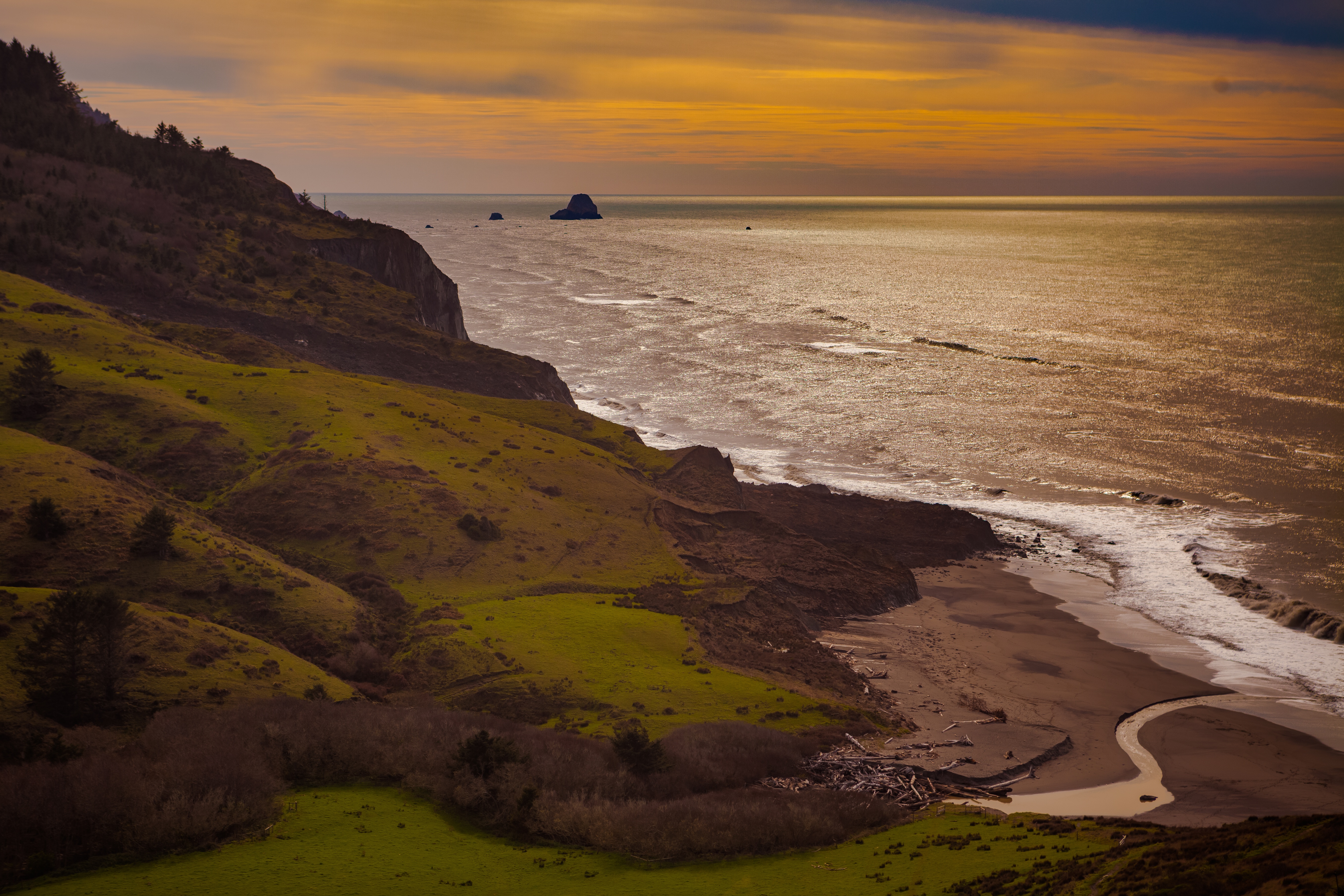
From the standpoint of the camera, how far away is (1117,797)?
85.4ft

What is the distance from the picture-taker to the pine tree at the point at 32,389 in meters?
35.0

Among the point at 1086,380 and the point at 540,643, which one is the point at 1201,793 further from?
the point at 1086,380

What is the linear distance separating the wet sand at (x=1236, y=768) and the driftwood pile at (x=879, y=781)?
16.4 feet

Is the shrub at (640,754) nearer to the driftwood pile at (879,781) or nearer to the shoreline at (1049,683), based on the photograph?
the driftwood pile at (879,781)

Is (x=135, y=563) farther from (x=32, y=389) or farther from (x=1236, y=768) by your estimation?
(x=1236, y=768)

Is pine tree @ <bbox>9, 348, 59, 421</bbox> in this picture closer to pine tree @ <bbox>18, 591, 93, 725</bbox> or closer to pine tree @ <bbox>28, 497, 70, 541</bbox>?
pine tree @ <bbox>28, 497, 70, 541</bbox>

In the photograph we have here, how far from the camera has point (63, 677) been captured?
2092 cm

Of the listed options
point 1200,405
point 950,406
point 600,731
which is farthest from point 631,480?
point 1200,405

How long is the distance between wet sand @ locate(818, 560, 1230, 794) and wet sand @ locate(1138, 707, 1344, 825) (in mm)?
1216

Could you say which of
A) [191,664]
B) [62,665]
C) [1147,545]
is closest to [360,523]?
Answer: [191,664]

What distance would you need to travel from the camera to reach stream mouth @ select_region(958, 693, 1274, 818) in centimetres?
2425

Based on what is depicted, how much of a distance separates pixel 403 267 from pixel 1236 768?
67920 mm

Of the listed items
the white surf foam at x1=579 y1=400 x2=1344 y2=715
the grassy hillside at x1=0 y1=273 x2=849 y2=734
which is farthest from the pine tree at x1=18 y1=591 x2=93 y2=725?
the white surf foam at x1=579 y1=400 x2=1344 y2=715

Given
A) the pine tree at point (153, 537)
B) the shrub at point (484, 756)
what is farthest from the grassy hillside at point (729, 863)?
the pine tree at point (153, 537)
